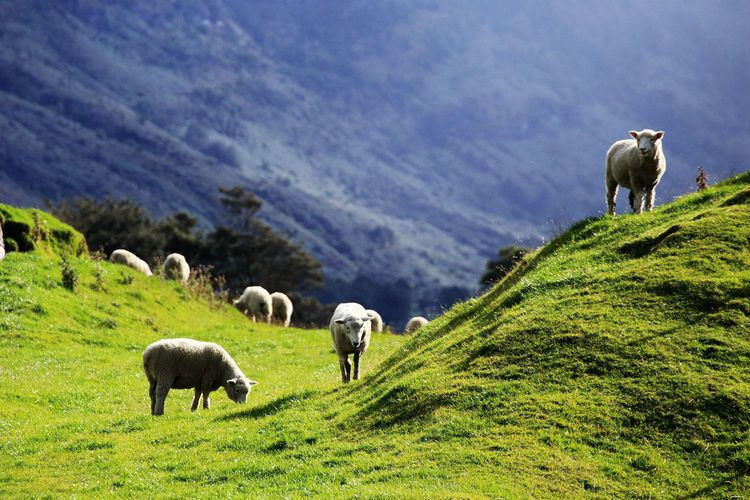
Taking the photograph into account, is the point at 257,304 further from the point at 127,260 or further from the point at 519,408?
the point at 519,408

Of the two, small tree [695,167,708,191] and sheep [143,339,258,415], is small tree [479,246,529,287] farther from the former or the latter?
sheep [143,339,258,415]

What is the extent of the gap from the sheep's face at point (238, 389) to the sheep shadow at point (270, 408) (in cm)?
244

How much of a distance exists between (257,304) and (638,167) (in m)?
29.1

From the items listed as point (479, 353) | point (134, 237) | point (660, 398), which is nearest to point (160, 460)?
point (479, 353)

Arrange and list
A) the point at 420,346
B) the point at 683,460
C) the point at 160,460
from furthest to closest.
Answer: the point at 420,346
the point at 160,460
the point at 683,460

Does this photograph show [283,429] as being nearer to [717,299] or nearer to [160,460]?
[160,460]

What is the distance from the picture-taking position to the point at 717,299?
1555 centimetres

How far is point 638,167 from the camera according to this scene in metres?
21.4

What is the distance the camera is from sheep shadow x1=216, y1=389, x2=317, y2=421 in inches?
689

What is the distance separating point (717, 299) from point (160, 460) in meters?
10.9

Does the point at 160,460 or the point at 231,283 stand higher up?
the point at 231,283

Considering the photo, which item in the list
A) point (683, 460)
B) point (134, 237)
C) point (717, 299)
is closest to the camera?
point (683, 460)

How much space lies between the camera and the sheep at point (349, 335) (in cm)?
2019

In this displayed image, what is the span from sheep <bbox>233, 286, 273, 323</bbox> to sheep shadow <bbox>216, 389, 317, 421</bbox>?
27983mm
